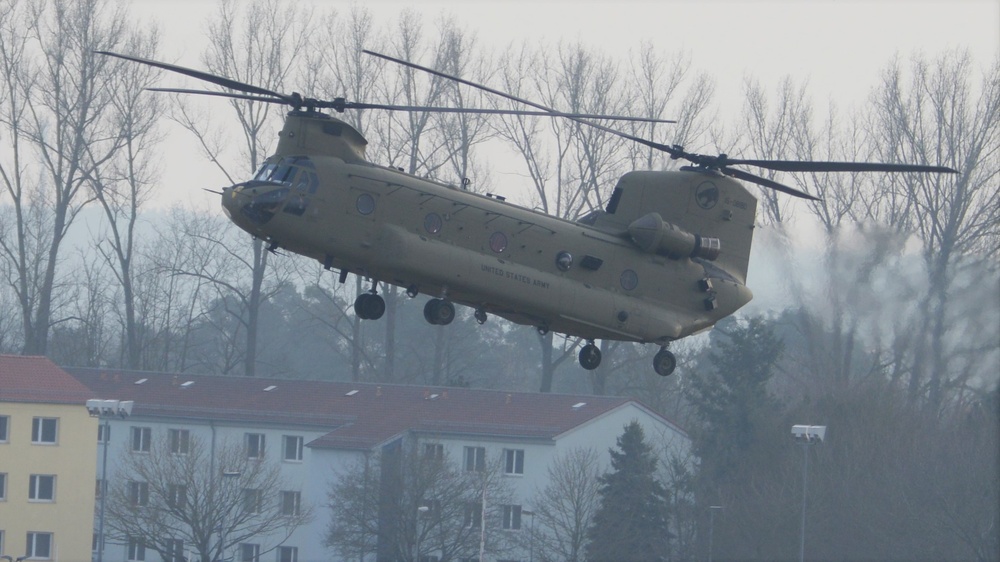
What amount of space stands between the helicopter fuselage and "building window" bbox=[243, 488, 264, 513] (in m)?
36.5

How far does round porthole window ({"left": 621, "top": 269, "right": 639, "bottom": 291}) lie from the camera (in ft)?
84.5


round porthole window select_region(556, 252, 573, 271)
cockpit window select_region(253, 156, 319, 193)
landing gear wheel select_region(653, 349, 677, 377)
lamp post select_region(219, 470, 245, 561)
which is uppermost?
cockpit window select_region(253, 156, 319, 193)

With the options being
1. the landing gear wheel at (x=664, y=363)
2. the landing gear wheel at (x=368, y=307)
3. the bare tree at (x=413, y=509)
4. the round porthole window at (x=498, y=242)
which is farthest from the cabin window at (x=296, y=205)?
the bare tree at (x=413, y=509)

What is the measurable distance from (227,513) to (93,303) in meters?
30.4

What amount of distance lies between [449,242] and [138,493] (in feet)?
137

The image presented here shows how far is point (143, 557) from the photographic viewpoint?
2426 inches

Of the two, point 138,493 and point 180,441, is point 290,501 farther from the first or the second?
point 138,493

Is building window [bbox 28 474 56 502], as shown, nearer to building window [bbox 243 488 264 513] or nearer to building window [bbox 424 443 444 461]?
building window [bbox 243 488 264 513]

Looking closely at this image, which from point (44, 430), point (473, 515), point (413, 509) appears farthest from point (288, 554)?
point (44, 430)

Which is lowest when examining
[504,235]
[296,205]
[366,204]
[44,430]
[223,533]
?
[223,533]

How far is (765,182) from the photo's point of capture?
2605 cm

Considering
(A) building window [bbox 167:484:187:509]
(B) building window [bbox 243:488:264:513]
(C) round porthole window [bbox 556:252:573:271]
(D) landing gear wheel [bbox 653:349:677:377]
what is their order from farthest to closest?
1. (B) building window [bbox 243:488:264:513]
2. (A) building window [bbox 167:484:187:509]
3. (D) landing gear wheel [bbox 653:349:677:377]
4. (C) round porthole window [bbox 556:252:573:271]

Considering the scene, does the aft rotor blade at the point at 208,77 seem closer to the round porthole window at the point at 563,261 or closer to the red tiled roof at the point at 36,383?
the round porthole window at the point at 563,261

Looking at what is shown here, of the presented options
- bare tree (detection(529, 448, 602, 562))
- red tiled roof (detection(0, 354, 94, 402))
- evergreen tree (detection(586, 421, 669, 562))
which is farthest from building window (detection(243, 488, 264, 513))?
evergreen tree (detection(586, 421, 669, 562))
